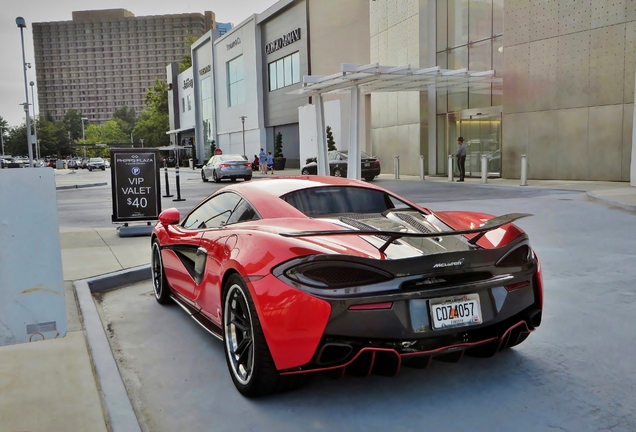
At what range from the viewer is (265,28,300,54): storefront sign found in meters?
45.5

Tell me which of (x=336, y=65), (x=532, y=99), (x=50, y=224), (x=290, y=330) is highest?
(x=336, y=65)

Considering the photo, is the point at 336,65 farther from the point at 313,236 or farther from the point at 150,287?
the point at 313,236

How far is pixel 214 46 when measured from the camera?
62.1 metres

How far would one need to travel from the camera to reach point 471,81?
25469mm

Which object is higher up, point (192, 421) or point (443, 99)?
point (443, 99)

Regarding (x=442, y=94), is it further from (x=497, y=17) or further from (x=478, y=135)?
(x=497, y=17)

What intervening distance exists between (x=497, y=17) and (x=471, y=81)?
3.15m

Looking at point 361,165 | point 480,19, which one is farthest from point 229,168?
point 480,19

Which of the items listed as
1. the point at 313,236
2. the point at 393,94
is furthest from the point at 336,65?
the point at 313,236

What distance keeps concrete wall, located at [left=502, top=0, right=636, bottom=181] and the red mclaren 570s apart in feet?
63.6

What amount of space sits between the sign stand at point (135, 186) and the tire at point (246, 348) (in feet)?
22.8

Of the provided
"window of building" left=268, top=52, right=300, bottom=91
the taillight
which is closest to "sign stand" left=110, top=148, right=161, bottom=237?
the taillight

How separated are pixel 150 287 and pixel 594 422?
195 inches

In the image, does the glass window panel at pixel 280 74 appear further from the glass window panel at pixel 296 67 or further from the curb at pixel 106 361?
the curb at pixel 106 361
